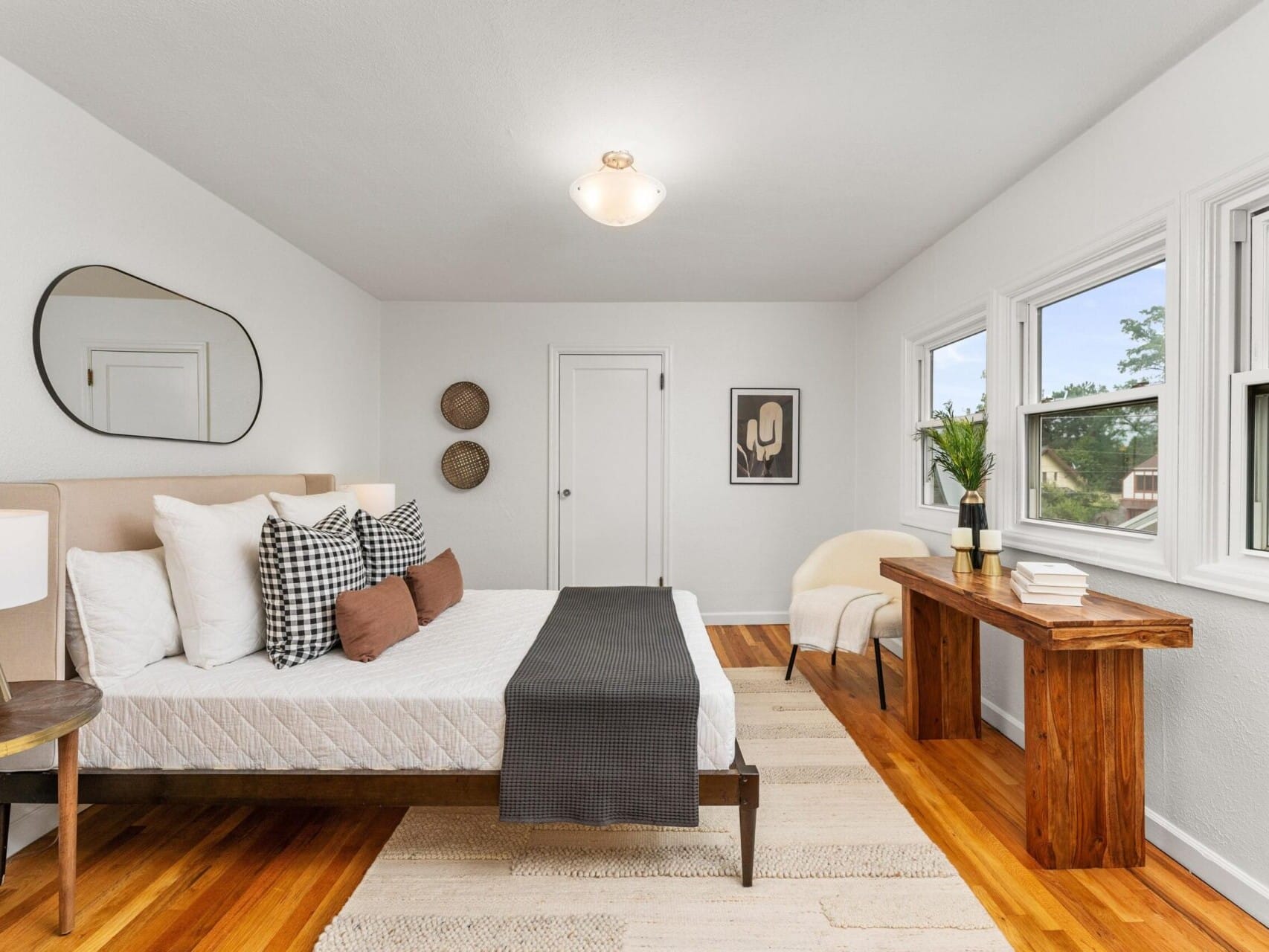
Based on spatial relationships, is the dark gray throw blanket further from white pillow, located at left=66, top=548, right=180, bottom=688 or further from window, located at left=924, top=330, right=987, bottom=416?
window, located at left=924, top=330, right=987, bottom=416

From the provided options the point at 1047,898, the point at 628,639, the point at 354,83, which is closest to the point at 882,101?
the point at 354,83

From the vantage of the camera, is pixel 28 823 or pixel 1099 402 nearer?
pixel 28 823

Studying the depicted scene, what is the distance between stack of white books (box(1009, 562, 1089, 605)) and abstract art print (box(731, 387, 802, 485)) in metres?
2.73

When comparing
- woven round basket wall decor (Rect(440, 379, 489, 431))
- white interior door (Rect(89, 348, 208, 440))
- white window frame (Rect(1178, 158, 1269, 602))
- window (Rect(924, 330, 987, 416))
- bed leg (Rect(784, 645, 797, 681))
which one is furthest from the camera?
woven round basket wall decor (Rect(440, 379, 489, 431))

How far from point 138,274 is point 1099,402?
3576 millimetres

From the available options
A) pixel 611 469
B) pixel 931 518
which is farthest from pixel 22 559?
pixel 931 518

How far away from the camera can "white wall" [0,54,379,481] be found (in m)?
2.06

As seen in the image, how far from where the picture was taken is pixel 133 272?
2496 mm

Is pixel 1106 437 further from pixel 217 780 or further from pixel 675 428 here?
pixel 217 780

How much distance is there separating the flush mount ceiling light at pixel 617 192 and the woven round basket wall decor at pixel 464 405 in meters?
2.48

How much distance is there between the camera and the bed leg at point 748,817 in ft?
6.13

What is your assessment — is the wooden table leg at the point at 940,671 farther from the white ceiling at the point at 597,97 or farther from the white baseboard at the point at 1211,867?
the white ceiling at the point at 597,97

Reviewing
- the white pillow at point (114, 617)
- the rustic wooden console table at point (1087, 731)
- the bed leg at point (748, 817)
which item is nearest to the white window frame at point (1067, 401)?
the rustic wooden console table at point (1087, 731)

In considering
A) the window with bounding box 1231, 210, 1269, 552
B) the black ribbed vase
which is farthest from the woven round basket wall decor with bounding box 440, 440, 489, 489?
the window with bounding box 1231, 210, 1269, 552
